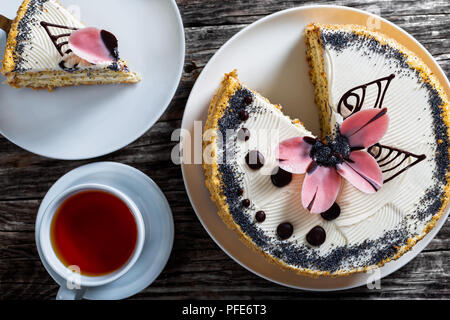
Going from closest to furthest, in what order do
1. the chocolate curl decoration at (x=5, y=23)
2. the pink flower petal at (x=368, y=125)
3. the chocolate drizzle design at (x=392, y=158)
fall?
the pink flower petal at (x=368, y=125), the chocolate drizzle design at (x=392, y=158), the chocolate curl decoration at (x=5, y=23)

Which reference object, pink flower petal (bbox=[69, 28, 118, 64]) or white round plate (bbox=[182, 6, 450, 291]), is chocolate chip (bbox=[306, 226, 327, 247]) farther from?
pink flower petal (bbox=[69, 28, 118, 64])

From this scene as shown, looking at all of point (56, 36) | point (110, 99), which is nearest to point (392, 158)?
point (110, 99)

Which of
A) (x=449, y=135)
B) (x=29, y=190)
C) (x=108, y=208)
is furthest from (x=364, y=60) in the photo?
(x=29, y=190)

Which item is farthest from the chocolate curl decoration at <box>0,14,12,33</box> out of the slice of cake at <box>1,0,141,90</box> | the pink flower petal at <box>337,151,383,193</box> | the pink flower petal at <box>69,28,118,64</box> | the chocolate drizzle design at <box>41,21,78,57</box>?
the pink flower petal at <box>337,151,383,193</box>

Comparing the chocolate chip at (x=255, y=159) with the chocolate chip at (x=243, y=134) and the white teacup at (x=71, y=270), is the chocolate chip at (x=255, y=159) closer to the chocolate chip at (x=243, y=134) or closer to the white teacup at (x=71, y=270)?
the chocolate chip at (x=243, y=134)

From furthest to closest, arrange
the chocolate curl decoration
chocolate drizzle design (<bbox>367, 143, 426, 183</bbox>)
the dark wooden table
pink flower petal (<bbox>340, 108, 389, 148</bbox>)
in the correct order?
the dark wooden table → the chocolate curl decoration → chocolate drizzle design (<bbox>367, 143, 426, 183</bbox>) → pink flower petal (<bbox>340, 108, 389, 148</bbox>)

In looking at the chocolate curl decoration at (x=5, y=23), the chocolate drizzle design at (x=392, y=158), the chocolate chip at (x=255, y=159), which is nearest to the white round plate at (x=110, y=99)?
the chocolate curl decoration at (x=5, y=23)
